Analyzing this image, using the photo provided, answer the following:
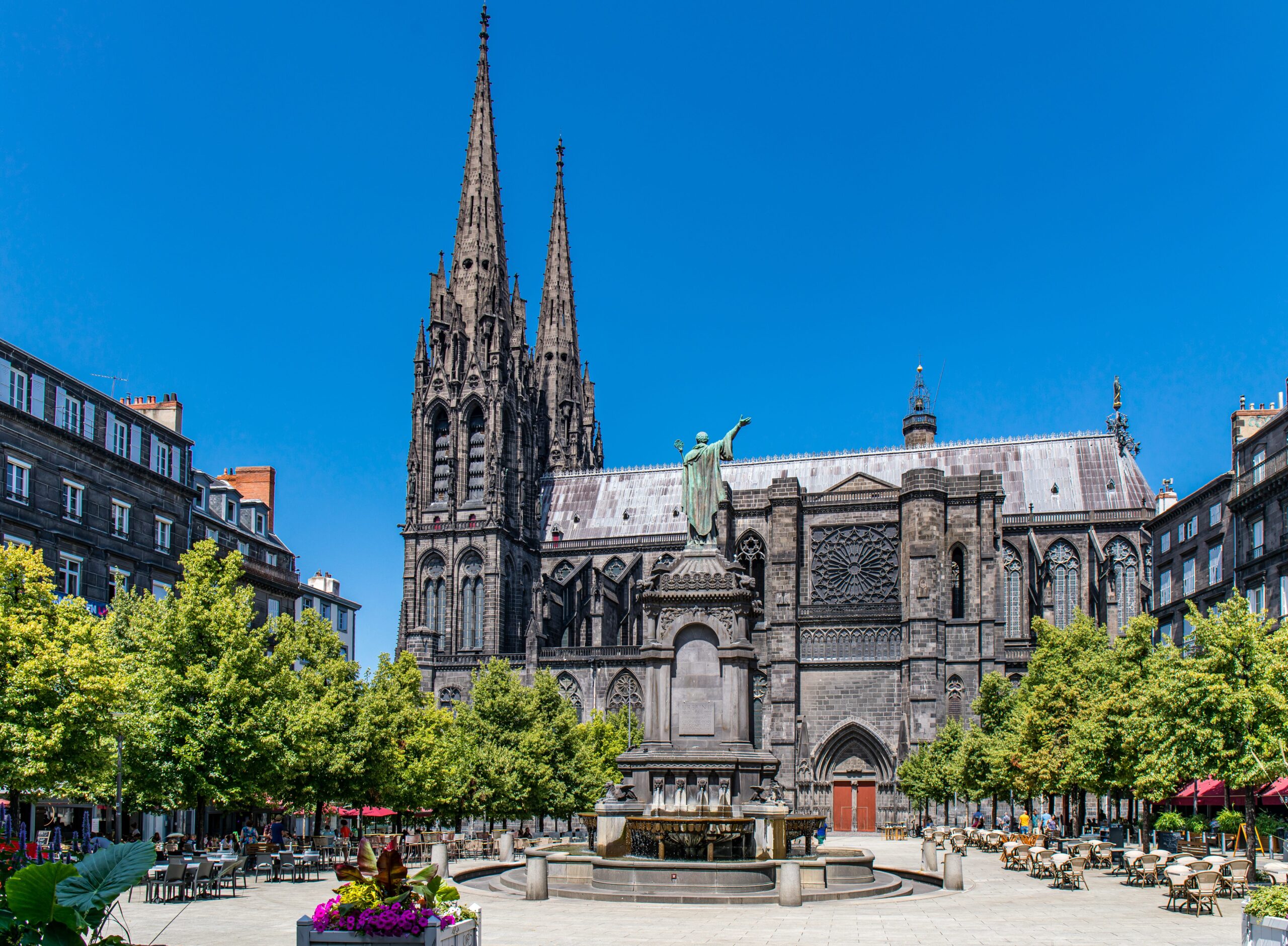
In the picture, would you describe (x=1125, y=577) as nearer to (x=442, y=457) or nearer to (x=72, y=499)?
(x=442, y=457)

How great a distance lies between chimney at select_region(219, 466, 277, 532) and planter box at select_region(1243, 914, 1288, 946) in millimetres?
54585

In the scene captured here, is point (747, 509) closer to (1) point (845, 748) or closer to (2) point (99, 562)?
(1) point (845, 748)

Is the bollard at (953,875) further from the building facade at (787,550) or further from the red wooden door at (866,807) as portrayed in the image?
the red wooden door at (866,807)

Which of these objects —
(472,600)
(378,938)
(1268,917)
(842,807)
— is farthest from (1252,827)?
(472,600)

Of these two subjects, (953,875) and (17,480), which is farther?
(17,480)

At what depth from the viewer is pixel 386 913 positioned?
9312mm

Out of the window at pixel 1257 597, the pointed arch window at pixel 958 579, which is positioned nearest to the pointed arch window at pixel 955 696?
the pointed arch window at pixel 958 579

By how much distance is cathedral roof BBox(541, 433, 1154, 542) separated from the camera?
70500mm

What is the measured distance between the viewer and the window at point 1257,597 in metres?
44.0

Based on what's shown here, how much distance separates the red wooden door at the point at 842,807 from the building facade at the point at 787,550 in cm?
35

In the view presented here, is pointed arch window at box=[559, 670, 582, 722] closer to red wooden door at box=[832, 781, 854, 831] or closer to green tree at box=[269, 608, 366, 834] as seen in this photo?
Result: red wooden door at box=[832, 781, 854, 831]

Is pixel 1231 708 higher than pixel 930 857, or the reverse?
pixel 1231 708

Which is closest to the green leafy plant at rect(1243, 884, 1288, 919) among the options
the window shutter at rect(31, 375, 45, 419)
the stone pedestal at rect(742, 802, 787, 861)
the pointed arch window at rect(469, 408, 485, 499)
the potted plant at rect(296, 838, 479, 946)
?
the potted plant at rect(296, 838, 479, 946)

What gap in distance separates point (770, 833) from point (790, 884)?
3.20 metres
